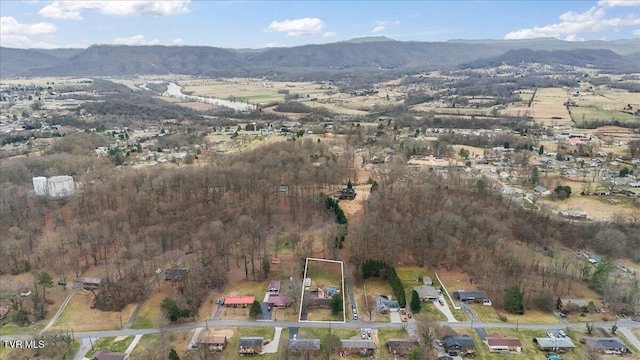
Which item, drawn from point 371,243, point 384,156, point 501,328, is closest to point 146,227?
point 371,243

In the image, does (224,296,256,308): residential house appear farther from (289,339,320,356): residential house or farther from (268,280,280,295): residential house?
(289,339,320,356): residential house

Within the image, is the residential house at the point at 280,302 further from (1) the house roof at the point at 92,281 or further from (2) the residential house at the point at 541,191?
(2) the residential house at the point at 541,191

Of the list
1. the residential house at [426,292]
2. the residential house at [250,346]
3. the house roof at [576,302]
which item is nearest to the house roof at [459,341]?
the residential house at [426,292]

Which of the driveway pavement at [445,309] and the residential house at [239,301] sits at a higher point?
the residential house at [239,301]

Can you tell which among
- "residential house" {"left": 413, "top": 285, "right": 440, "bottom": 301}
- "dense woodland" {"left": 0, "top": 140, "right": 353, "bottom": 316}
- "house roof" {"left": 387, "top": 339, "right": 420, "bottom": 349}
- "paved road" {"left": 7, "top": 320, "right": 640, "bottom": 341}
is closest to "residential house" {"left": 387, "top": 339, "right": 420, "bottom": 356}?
"house roof" {"left": 387, "top": 339, "right": 420, "bottom": 349}

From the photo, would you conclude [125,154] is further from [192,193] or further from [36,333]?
[36,333]

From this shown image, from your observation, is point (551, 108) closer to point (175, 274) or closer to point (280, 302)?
point (280, 302)
